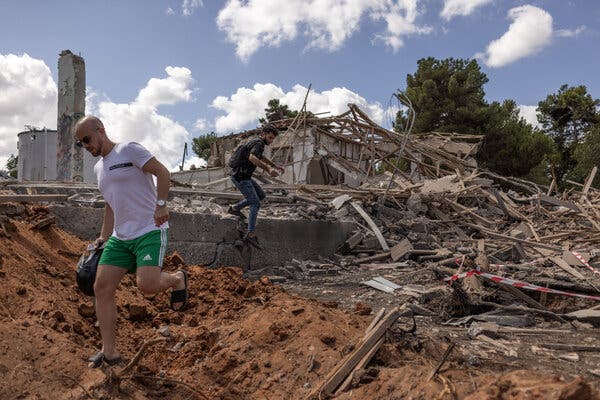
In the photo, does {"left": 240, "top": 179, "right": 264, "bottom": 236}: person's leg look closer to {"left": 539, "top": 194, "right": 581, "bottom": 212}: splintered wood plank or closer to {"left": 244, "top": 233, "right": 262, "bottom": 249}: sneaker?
{"left": 244, "top": 233, "right": 262, "bottom": 249}: sneaker

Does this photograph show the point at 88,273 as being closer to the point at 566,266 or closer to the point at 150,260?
the point at 150,260

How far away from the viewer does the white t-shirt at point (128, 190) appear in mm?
3596

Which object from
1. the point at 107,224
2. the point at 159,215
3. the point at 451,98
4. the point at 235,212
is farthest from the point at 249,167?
the point at 451,98

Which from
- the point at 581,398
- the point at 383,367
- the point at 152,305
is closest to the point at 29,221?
the point at 152,305

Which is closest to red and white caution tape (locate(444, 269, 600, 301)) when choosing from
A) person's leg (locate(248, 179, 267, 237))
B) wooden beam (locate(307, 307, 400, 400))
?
wooden beam (locate(307, 307, 400, 400))

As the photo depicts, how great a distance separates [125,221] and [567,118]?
123ft

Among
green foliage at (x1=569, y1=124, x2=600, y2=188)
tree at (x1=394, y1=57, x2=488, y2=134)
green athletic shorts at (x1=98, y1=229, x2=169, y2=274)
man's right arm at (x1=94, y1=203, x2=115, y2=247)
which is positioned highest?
tree at (x1=394, y1=57, x2=488, y2=134)

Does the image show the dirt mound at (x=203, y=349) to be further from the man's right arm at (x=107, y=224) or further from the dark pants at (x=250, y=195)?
the dark pants at (x=250, y=195)

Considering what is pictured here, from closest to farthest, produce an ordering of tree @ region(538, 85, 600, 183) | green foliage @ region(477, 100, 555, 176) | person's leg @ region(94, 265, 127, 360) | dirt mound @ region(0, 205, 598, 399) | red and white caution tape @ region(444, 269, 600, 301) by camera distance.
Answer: dirt mound @ region(0, 205, 598, 399), person's leg @ region(94, 265, 127, 360), red and white caution tape @ region(444, 269, 600, 301), green foliage @ region(477, 100, 555, 176), tree @ region(538, 85, 600, 183)

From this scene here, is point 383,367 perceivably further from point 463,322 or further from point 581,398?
point 463,322

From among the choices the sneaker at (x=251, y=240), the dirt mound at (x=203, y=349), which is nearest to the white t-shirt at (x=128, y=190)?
the dirt mound at (x=203, y=349)

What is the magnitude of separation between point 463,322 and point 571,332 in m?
1.05

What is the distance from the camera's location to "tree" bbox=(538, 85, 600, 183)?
33.6m

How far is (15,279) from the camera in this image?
4457mm
